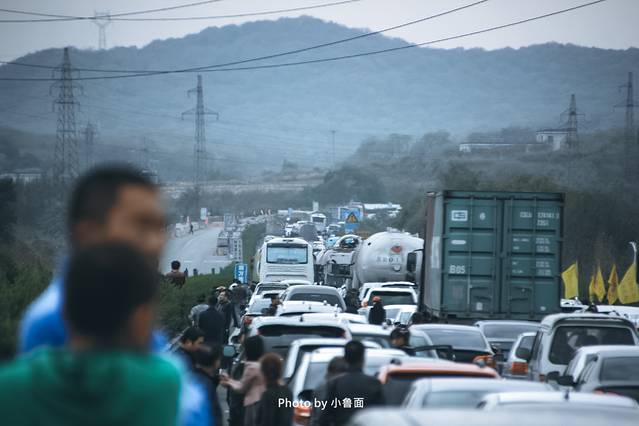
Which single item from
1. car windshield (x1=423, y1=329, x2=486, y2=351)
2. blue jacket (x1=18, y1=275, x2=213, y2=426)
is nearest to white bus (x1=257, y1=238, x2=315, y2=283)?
car windshield (x1=423, y1=329, x2=486, y2=351)

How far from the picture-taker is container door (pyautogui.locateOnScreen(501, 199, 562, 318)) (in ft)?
87.7

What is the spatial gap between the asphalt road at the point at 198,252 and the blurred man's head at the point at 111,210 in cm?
9993

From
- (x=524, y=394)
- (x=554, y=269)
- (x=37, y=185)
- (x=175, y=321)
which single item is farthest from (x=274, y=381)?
(x=37, y=185)

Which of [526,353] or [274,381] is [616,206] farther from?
[274,381]

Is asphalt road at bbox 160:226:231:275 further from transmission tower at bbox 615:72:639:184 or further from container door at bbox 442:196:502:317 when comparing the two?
container door at bbox 442:196:502:317

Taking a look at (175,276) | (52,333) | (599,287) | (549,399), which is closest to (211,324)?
(175,276)

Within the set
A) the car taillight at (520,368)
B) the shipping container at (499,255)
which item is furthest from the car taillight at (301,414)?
the shipping container at (499,255)

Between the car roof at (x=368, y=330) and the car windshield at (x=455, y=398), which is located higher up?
the car windshield at (x=455, y=398)

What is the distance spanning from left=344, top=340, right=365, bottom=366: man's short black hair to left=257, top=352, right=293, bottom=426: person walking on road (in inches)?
26.6

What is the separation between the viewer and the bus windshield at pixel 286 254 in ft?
187

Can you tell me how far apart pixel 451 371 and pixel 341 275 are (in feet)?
144

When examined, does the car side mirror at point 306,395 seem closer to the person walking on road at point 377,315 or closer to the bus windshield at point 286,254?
the person walking on road at point 377,315

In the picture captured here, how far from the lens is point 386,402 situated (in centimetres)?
1087

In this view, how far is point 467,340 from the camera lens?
1955cm
